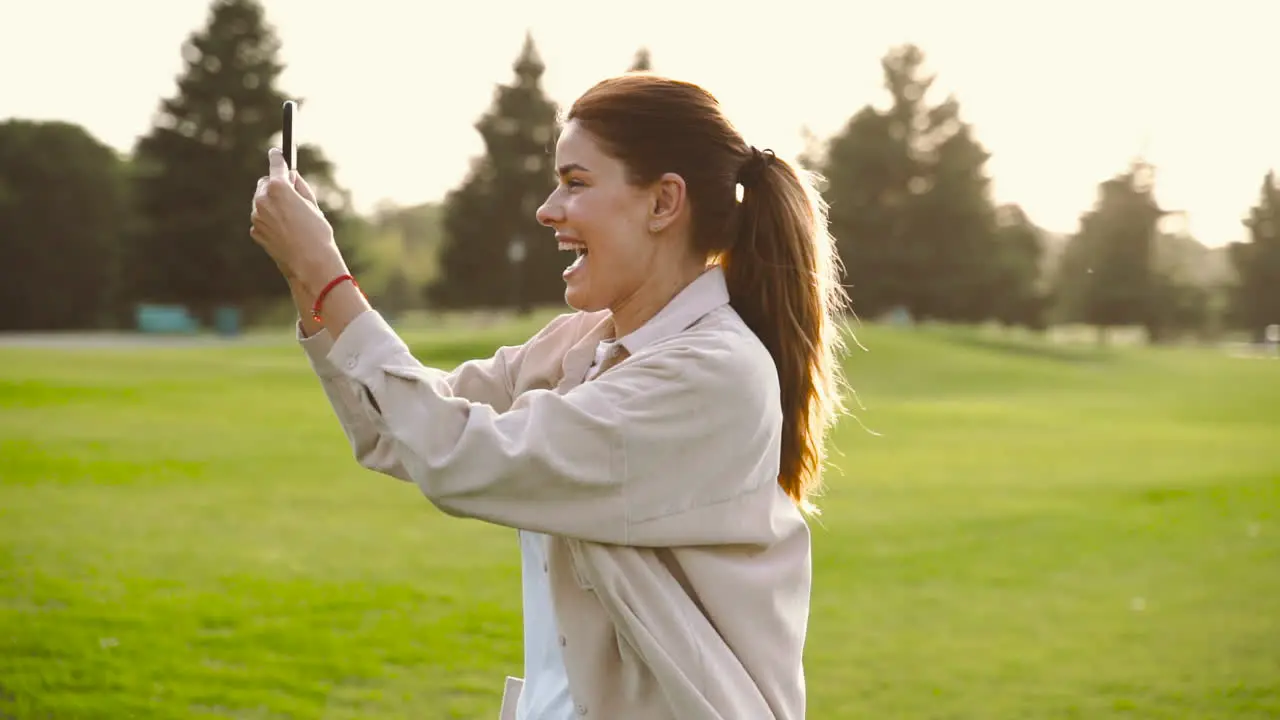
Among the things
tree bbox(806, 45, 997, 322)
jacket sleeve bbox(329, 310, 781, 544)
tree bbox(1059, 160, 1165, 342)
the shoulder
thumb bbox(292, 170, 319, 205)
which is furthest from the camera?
tree bbox(806, 45, 997, 322)

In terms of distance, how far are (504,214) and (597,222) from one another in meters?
54.0

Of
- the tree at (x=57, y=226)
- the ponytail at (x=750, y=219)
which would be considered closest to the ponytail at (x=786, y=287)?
the ponytail at (x=750, y=219)

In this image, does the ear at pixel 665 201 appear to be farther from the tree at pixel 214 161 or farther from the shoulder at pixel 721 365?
the tree at pixel 214 161

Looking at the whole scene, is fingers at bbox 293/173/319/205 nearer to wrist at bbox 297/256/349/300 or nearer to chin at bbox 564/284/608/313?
wrist at bbox 297/256/349/300

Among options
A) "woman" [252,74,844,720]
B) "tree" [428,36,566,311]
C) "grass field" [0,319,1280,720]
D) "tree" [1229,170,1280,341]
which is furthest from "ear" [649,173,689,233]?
"tree" [1229,170,1280,341]

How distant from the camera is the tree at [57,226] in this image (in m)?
46.6

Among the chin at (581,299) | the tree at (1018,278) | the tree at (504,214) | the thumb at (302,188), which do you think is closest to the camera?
the thumb at (302,188)

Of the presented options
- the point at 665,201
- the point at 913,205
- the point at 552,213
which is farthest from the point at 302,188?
the point at 913,205

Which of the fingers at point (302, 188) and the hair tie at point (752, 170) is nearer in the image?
the fingers at point (302, 188)

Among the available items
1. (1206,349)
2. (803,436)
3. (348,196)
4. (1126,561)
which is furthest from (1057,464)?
(1206,349)

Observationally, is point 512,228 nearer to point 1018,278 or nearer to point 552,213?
point 1018,278

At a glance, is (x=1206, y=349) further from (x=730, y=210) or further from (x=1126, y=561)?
(x=730, y=210)

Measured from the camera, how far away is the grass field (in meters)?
5.29

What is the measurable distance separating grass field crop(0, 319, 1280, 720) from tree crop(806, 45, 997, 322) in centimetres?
4256
